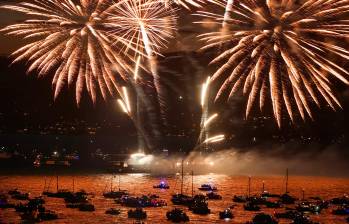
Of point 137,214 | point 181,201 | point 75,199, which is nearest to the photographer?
point 137,214

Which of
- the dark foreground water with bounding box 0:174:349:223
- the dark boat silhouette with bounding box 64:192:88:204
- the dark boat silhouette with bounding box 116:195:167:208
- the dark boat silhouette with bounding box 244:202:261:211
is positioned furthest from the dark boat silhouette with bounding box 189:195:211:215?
the dark boat silhouette with bounding box 64:192:88:204

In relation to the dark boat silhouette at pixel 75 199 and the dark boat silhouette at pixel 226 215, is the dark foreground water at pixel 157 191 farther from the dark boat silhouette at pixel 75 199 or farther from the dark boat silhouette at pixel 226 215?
the dark boat silhouette at pixel 75 199

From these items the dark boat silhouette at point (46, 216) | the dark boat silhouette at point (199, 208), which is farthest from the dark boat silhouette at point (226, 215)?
the dark boat silhouette at point (46, 216)

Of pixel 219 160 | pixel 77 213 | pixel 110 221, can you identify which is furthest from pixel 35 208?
pixel 219 160

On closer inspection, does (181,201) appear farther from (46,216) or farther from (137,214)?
(46,216)

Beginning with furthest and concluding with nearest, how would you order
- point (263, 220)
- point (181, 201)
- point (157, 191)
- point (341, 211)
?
1. point (157, 191)
2. point (181, 201)
3. point (341, 211)
4. point (263, 220)

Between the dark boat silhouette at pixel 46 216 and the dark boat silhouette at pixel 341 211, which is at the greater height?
the dark boat silhouette at pixel 341 211

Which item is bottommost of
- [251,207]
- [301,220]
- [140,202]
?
[301,220]

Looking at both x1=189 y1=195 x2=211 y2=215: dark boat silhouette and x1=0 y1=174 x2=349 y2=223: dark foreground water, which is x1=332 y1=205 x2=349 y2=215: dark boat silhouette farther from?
x1=189 y1=195 x2=211 y2=215: dark boat silhouette

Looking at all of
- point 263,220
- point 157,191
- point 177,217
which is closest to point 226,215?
point 263,220

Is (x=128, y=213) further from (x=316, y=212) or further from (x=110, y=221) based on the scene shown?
(x=316, y=212)
